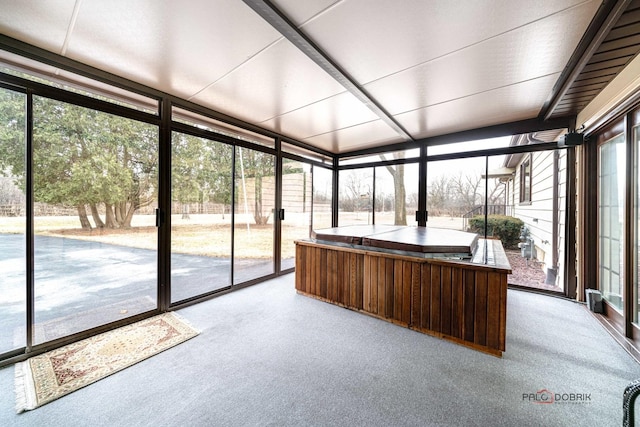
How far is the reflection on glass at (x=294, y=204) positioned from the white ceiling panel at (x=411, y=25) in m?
2.58

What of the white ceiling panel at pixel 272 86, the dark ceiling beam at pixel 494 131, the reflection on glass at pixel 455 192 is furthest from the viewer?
the reflection on glass at pixel 455 192

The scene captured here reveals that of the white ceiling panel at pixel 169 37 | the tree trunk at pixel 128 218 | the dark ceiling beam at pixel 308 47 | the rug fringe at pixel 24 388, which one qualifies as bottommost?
the rug fringe at pixel 24 388

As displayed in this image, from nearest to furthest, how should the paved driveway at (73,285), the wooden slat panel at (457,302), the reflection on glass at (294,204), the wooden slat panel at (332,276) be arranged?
the paved driveway at (73,285), the wooden slat panel at (457,302), the wooden slat panel at (332,276), the reflection on glass at (294,204)

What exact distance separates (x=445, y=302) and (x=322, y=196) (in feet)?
11.3

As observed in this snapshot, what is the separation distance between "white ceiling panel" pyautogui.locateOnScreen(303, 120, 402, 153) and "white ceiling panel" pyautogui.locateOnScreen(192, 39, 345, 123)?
3.82ft

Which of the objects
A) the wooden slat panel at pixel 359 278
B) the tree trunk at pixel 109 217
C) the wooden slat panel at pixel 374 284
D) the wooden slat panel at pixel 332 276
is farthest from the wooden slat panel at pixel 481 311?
the tree trunk at pixel 109 217

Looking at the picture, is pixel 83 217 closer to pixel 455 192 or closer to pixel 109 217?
pixel 109 217

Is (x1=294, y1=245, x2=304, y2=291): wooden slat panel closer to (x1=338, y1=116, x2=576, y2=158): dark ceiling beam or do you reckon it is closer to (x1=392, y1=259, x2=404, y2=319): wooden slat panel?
(x1=392, y1=259, x2=404, y2=319): wooden slat panel

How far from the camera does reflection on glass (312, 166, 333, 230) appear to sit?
5.03 metres

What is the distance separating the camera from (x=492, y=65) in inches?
80.0

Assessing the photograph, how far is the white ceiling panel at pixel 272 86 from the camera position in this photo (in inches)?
78.8

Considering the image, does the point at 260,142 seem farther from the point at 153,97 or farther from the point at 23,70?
the point at 23,70

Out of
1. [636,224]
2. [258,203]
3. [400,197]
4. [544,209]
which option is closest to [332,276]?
[258,203]

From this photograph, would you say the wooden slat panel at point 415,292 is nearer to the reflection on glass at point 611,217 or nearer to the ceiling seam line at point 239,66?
the reflection on glass at point 611,217
